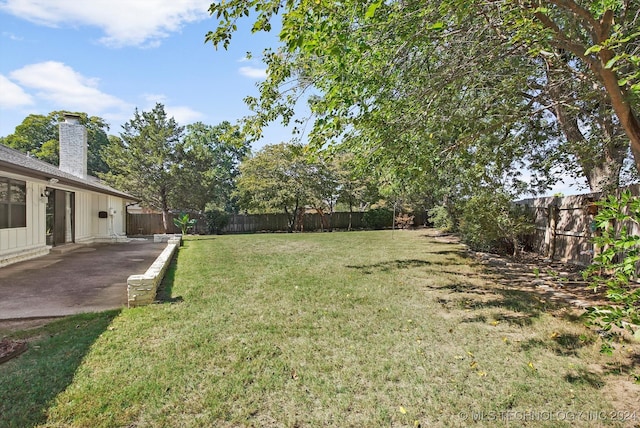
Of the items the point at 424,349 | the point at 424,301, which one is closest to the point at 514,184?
the point at 424,301

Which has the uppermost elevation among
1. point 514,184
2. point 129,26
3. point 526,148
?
point 129,26

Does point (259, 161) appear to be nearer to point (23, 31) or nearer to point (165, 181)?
→ point (165, 181)

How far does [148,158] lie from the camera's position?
2052 cm

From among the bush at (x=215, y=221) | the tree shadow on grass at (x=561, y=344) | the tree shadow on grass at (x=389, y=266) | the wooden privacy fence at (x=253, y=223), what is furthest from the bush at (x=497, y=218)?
the bush at (x=215, y=221)

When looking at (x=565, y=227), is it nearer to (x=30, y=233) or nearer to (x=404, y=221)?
(x=30, y=233)

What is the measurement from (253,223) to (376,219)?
360 inches

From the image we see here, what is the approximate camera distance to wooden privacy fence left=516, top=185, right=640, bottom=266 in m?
7.43

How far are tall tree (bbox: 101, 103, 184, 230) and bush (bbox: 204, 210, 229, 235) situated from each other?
2.47 meters

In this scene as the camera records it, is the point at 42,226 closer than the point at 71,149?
Yes

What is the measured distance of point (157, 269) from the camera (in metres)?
5.89

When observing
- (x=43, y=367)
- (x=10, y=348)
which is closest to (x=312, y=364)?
(x=43, y=367)

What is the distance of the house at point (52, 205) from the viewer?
8000mm

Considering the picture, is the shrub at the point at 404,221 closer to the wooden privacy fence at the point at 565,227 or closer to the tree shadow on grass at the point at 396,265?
the wooden privacy fence at the point at 565,227

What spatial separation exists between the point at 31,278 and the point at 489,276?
29.8 ft
